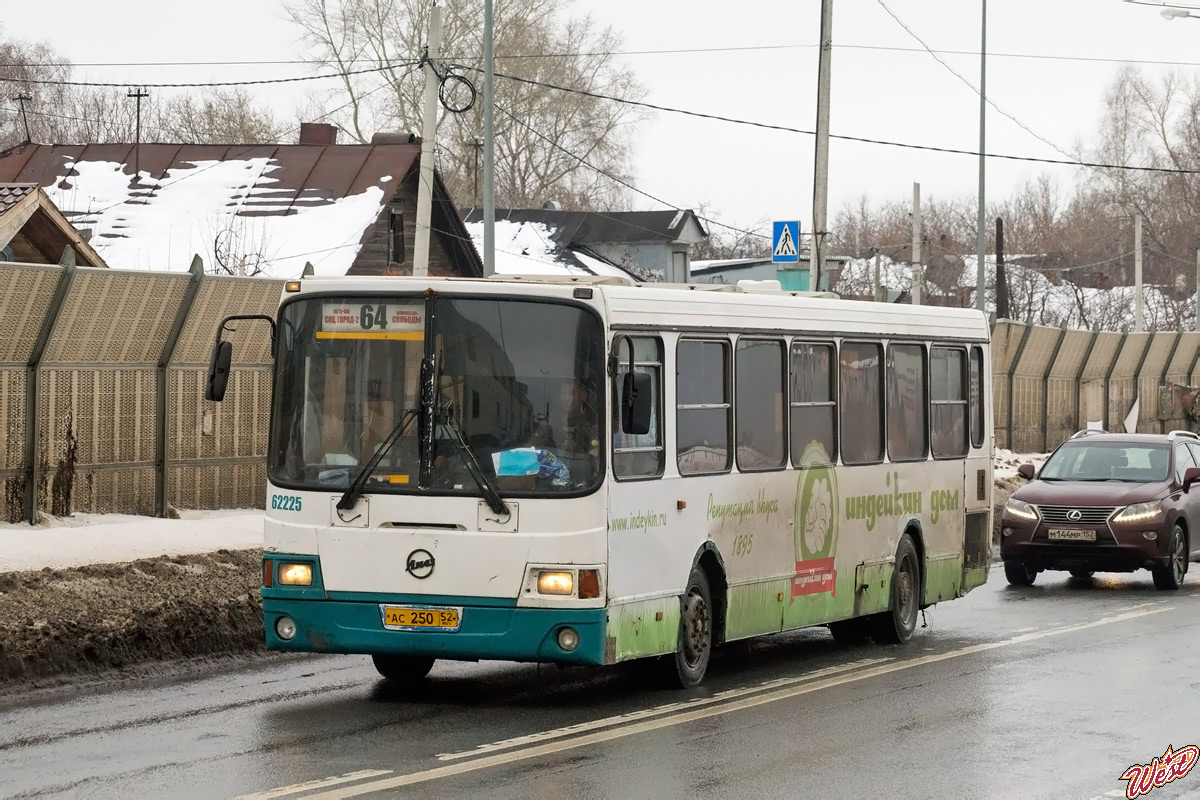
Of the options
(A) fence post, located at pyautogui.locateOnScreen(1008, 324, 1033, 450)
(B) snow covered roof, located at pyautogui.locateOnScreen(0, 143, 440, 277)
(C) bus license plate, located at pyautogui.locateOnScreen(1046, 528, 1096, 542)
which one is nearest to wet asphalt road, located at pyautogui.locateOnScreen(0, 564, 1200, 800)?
(C) bus license plate, located at pyautogui.locateOnScreen(1046, 528, 1096, 542)

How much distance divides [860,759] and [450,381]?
309 centimetres

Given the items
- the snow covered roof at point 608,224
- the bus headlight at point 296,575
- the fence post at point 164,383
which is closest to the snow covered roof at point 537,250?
the snow covered roof at point 608,224

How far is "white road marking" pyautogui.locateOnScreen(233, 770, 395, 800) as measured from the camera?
786 centimetres

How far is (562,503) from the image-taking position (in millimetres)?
10312

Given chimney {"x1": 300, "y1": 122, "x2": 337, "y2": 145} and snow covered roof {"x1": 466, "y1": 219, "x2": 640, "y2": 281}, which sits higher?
chimney {"x1": 300, "y1": 122, "x2": 337, "y2": 145}

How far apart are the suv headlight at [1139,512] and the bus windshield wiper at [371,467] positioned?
11105 mm

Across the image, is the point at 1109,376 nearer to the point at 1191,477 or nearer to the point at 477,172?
the point at 1191,477

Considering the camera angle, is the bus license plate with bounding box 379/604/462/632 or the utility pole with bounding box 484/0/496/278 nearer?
the bus license plate with bounding box 379/604/462/632

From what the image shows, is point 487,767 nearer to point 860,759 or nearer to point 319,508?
point 860,759

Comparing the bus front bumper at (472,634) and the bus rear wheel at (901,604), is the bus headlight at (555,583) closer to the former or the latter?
the bus front bumper at (472,634)

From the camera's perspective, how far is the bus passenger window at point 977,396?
52.6 feet

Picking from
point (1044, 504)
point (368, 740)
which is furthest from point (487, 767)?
point (1044, 504)

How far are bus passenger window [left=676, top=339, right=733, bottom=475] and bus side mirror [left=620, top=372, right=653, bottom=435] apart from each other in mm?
836

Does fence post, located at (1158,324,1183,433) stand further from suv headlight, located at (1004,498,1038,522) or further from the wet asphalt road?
the wet asphalt road
